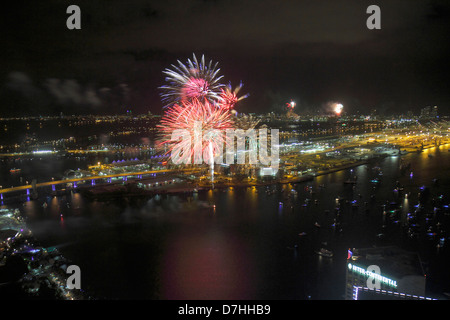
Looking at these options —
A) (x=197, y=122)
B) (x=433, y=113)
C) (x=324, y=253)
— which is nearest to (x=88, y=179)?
(x=197, y=122)

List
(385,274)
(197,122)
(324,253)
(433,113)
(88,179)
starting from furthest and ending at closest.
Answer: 1. (433,113)
2. (88,179)
3. (197,122)
4. (324,253)
5. (385,274)

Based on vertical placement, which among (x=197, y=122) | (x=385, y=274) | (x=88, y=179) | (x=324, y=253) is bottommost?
(x=324, y=253)

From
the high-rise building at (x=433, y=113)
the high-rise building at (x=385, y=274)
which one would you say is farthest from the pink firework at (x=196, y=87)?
the high-rise building at (x=433, y=113)

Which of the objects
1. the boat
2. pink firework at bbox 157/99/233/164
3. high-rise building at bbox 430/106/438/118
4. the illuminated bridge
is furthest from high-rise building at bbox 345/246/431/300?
high-rise building at bbox 430/106/438/118

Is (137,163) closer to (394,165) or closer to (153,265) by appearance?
(153,265)

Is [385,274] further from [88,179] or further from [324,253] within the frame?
[88,179]

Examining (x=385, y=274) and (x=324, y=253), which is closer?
(x=385, y=274)

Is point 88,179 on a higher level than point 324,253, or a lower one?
higher

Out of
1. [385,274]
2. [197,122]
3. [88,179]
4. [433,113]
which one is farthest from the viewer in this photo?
[433,113]
